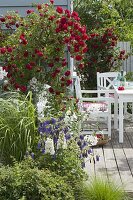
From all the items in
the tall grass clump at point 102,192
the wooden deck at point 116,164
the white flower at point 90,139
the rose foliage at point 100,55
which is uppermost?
the rose foliage at point 100,55

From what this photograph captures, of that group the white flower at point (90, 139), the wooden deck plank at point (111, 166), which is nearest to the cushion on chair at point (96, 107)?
the wooden deck plank at point (111, 166)

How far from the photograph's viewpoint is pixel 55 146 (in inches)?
158

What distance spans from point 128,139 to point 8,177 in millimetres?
3375

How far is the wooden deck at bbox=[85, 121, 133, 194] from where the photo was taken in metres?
4.64

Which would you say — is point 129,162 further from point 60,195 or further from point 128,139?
point 60,195

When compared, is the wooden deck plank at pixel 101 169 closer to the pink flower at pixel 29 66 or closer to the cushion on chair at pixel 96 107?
the cushion on chair at pixel 96 107

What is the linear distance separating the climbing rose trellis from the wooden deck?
0.96 meters

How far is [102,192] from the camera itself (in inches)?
144

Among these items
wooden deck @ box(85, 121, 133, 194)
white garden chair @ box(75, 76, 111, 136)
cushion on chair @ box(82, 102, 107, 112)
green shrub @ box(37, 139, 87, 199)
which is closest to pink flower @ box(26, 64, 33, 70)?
white garden chair @ box(75, 76, 111, 136)

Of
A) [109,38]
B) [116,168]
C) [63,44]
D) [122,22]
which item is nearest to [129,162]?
[116,168]

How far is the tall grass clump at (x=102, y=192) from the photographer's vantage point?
12.0ft

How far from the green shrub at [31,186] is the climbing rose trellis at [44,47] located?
2.10m

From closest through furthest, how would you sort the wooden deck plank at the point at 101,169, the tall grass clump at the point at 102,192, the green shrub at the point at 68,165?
the tall grass clump at the point at 102,192 < the green shrub at the point at 68,165 < the wooden deck plank at the point at 101,169

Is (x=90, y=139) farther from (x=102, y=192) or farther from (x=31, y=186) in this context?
(x=31, y=186)
